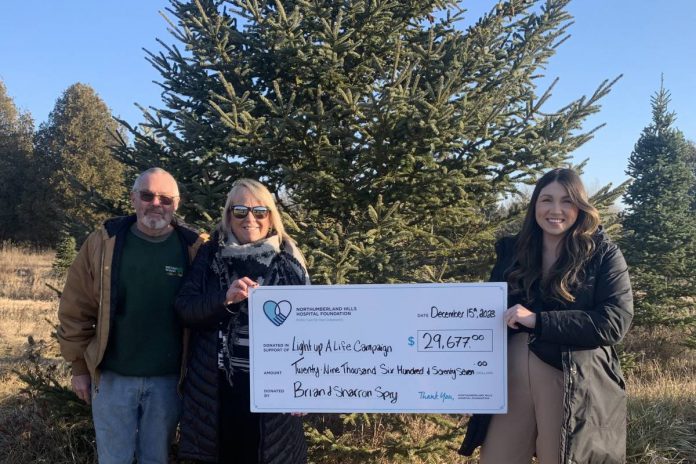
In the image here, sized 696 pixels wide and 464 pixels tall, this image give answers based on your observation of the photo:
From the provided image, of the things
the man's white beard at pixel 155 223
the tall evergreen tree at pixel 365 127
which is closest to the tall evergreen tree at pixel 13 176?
the tall evergreen tree at pixel 365 127

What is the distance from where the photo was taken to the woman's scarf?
2758mm

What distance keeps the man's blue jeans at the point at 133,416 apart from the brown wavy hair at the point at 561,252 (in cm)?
212

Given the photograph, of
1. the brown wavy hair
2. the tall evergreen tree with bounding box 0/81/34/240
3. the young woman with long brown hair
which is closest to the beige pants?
the young woman with long brown hair

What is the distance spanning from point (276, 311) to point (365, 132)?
2.11m

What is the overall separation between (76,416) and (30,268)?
18.1 m

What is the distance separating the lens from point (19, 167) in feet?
77.7

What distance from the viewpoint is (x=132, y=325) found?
2908 mm

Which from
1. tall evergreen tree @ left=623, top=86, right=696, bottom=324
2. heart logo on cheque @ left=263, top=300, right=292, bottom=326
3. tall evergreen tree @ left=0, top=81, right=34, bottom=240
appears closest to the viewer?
heart logo on cheque @ left=263, top=300, right=292, bottom=326

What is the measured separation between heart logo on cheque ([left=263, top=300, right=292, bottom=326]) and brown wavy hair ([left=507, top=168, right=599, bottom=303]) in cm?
122

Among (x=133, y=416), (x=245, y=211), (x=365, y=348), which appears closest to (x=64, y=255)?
(x=133, y=416)

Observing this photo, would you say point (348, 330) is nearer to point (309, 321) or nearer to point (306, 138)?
point (309, 321)

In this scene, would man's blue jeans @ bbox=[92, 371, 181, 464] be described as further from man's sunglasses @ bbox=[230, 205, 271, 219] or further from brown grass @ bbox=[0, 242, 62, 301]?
brown grass @ bbox=[0, 242, 62, 301]

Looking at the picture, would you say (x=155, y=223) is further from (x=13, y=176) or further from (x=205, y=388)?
(x=13, y=176)

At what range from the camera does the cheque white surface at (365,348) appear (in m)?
2.68
